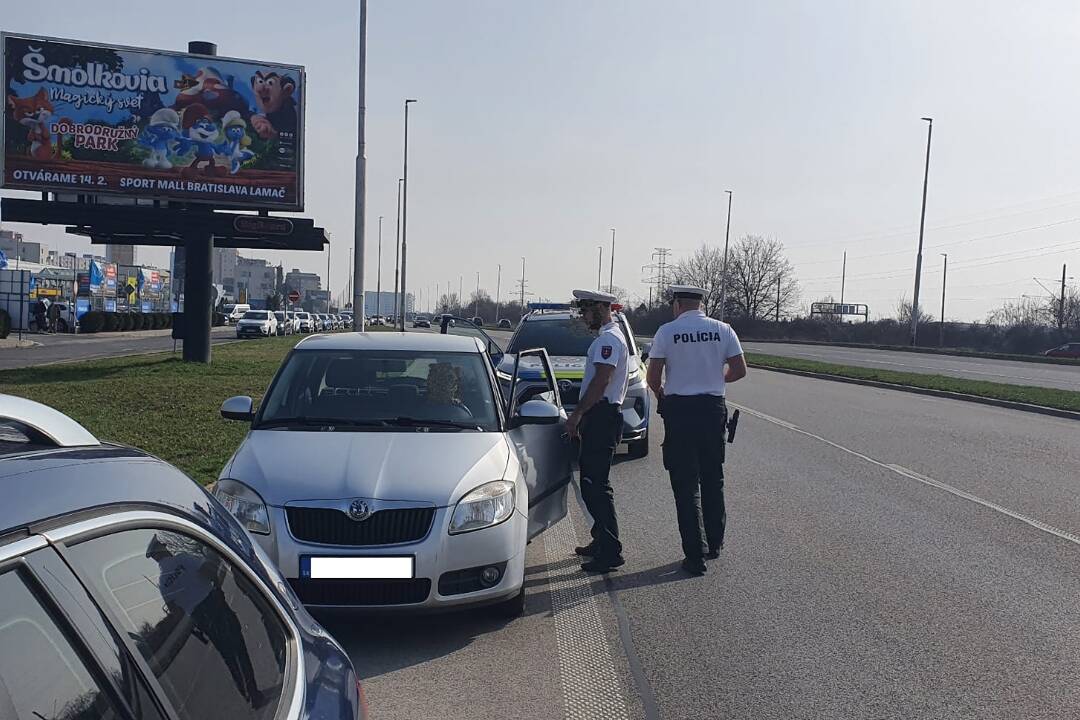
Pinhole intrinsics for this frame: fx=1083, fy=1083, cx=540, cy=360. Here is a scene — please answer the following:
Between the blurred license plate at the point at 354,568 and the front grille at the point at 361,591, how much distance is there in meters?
0.03

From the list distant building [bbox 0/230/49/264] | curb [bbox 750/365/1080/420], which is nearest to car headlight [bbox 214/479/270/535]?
curb [bbox 750/365/1080/420]

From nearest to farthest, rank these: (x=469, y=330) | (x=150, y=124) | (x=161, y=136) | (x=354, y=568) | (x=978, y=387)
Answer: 1. (x=354, y=568)
2. (x=469, y=330)
3. (x=150, y=124)
4. (x=161, y=136)
5. (x=978, y=387)

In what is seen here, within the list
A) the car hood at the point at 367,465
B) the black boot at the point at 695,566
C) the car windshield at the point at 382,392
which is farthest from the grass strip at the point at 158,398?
the black boot at the point at 695,566

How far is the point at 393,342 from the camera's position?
738cm

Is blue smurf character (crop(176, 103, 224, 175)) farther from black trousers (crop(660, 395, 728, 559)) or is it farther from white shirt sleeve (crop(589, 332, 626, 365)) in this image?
black trousers (crop(660, 395, 728, 559))

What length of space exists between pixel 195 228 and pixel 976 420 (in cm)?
1772

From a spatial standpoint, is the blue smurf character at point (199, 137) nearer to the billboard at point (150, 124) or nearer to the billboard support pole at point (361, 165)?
the billboard at point (150, 124)

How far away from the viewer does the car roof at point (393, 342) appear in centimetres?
723

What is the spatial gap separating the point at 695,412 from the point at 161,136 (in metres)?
21.0

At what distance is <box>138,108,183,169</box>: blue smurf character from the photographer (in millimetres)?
24906

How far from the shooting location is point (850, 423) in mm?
17594

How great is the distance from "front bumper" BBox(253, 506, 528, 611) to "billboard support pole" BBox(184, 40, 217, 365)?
71.5 ft

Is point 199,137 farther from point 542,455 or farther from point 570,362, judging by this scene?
point 542,455

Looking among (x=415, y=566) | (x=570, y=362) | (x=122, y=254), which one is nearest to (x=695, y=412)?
(x=415, y=566)
